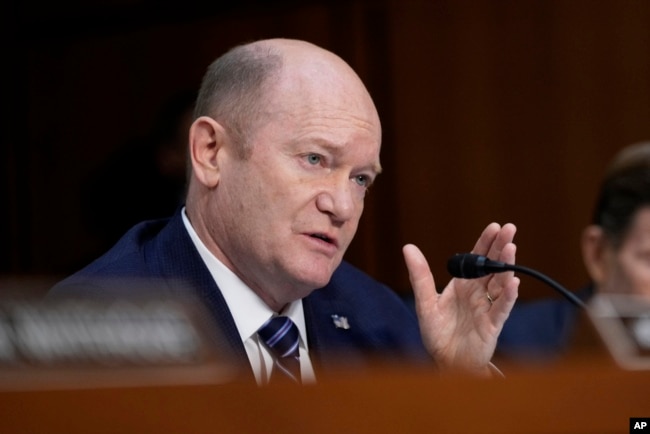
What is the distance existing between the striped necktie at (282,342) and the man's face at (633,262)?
0.91 metres

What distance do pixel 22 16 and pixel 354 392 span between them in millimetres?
3743

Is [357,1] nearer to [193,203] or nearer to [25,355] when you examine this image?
[193,203]

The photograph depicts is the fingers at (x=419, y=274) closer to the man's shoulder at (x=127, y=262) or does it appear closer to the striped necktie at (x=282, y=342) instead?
the striped necktie at (x=282, y=342)

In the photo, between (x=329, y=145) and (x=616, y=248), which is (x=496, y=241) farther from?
(x=616, y=248)

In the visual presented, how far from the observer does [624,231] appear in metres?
2.75

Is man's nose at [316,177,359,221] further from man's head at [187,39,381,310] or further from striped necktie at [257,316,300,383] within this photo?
striped necktie at [257,316,300,383]

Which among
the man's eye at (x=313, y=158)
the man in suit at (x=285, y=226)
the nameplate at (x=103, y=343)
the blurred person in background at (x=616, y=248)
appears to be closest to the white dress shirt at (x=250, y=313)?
the man in suit at (x=285, y=226)

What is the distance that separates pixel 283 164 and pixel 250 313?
25cm

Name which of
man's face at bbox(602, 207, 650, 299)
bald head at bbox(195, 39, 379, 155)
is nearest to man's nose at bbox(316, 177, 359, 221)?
bald head at bbox(195, 39, 379, 155)

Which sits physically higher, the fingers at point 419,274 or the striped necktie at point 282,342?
the fingers at point 419,274

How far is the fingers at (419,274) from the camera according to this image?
6.88 feet

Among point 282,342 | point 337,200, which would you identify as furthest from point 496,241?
point 282,342

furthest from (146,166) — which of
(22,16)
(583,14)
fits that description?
(583,14)

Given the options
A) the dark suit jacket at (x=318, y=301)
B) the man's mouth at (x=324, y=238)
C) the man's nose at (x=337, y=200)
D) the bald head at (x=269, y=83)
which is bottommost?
the dark suit jacket at (x=318, y=301)
